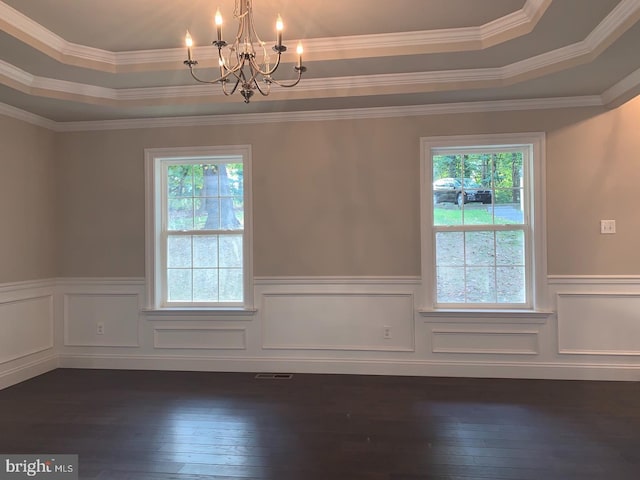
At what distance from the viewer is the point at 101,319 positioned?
13.8 ft

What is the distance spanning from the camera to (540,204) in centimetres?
370

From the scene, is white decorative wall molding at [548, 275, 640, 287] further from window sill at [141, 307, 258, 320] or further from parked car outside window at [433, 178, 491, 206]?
window sill at [141, 307, 258, 320]


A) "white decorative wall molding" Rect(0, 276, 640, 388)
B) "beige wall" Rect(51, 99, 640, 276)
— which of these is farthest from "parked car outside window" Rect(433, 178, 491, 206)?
"white decorative wall molding" Rect(0, 276, 640, 388)

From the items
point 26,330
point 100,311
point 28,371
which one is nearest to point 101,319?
point 100,311

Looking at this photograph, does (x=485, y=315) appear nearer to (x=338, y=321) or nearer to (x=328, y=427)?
(x=338, y=321)

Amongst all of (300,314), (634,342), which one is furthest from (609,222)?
(300,314)

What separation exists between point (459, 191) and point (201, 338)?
280 centimetres

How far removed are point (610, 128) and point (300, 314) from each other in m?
3.16

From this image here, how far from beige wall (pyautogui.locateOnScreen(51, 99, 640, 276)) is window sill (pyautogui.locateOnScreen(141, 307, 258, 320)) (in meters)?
0.40

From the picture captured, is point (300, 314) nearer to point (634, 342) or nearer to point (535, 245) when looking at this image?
point (535, 245)

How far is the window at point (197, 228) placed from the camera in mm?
4105

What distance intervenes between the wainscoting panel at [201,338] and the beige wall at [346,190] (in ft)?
2.10

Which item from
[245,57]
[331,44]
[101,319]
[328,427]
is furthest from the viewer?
[101,319]

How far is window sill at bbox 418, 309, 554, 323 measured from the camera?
370 centimetres
